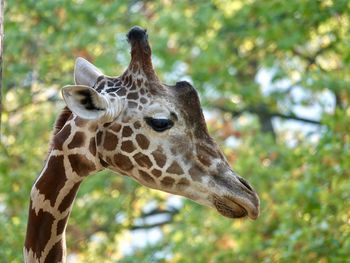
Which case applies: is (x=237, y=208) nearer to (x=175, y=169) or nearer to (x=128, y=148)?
(x=175, y=169)

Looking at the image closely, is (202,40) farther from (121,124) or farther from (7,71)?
(121,124)

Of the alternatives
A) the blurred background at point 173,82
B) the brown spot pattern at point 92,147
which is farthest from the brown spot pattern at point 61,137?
the blurred background at point 173,82

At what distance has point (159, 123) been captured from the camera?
20.1 feet

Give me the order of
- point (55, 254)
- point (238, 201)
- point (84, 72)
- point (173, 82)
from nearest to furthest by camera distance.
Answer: point (238, 201), point (55, 254), point (84, 72), point (173, 82)

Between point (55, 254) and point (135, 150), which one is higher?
point (135, 150)

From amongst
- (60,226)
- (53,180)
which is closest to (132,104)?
(53,180)

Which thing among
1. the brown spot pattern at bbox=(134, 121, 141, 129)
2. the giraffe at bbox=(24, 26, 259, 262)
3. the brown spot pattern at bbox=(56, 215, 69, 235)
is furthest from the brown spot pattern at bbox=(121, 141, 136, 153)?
the brown spot pattern at bbox=(56, 215, 69, 235)

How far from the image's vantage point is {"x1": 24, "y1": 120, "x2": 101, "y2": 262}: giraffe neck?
6180 mm

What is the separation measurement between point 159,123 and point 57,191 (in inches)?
27.2

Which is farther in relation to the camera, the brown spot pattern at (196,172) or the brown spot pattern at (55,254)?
the brown spot pattern at (55,254)

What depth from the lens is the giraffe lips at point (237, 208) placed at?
19.1ft

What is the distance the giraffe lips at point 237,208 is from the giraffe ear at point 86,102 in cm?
79

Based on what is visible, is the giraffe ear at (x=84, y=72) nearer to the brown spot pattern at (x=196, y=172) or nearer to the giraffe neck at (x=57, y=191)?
the giraffe neck at (x=57, y=191)

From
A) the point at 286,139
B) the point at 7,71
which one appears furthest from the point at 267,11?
the point at 286,139
